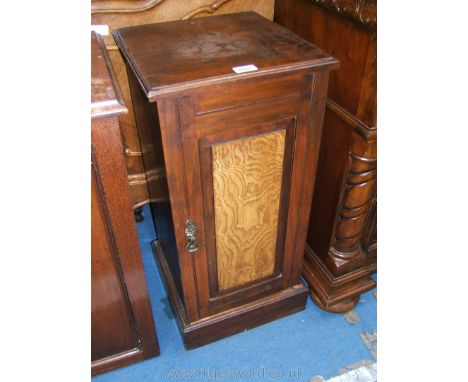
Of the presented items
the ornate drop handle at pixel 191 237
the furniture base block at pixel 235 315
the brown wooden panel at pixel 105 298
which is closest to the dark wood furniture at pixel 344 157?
the furniture base block at pixel 235 315

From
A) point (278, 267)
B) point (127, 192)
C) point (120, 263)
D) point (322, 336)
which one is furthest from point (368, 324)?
point (127, 192)

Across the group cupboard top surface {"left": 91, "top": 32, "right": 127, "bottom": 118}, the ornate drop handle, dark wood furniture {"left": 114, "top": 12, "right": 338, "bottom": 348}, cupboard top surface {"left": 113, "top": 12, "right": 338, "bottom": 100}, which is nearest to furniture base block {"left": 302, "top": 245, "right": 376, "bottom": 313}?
dark wood furniture {"left": 114, "top": 12, "right": 338, "bottom": 348}

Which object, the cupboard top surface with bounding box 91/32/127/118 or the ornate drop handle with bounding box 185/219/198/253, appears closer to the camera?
the cupboard top surface with bounding box 91/32/127/118

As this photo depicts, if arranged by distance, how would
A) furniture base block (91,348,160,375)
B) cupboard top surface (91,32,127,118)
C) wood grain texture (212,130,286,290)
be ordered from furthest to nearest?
furniture base block (91,348,160,375)
wood grain texture (212,130,286,290)
cupboard top surface (91,32,127,118)

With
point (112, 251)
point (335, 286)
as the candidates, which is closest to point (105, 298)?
point (112, 251)

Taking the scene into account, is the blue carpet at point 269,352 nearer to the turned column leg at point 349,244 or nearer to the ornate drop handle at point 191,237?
the turned column leg at point 349,244

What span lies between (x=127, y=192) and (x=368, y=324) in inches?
42.8

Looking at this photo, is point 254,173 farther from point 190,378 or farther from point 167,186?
point 190,378

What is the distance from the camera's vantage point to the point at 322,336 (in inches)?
59.5

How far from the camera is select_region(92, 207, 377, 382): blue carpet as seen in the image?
4.57ft

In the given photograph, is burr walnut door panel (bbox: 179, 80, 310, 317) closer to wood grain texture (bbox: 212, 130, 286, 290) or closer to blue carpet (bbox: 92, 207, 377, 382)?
wood grain texture (bbox: 212, 130, 286, 290)

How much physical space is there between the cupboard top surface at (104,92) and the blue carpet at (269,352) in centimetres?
97

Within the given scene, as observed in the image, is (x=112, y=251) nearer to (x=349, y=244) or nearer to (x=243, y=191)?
(x=243, y=191)

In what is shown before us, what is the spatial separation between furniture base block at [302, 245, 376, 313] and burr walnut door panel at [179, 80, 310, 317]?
187mm
